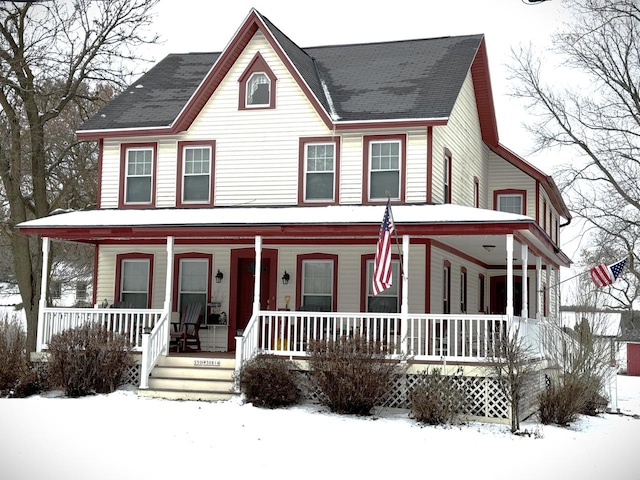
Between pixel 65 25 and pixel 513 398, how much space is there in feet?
53.6

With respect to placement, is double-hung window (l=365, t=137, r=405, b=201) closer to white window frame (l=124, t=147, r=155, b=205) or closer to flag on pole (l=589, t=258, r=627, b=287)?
white window frame (l=124, t=147, r=155, b=205)

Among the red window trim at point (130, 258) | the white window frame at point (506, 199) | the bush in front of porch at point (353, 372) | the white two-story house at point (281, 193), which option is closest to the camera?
the bush in front of porch at point (353, 372)

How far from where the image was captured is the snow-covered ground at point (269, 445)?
11.2m

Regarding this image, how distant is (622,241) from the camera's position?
1444 inches

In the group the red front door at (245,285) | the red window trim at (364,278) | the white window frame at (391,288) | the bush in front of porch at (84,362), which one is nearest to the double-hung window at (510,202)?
the white window frame at (391,288)

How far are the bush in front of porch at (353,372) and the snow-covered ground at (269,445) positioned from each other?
1.17 ft

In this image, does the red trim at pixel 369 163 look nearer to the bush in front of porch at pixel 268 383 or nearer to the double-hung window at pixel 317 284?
the double-hung window at pixel 317 284

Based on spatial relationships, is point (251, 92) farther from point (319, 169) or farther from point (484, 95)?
point (484, 95)

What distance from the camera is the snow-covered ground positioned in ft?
36.8

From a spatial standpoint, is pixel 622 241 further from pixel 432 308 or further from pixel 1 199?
pixel 1 199

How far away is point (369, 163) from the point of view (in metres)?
19.3

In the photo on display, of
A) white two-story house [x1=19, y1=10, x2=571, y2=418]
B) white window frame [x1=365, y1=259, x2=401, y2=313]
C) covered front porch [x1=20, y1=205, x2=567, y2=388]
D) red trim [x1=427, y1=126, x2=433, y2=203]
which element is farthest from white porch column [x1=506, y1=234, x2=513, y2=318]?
white window frame [x1=365, y1=259, x2=401, y2=313]

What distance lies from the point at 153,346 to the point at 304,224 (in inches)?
153

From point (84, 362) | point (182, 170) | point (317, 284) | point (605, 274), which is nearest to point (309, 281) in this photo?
Answer: point (317, 284)
